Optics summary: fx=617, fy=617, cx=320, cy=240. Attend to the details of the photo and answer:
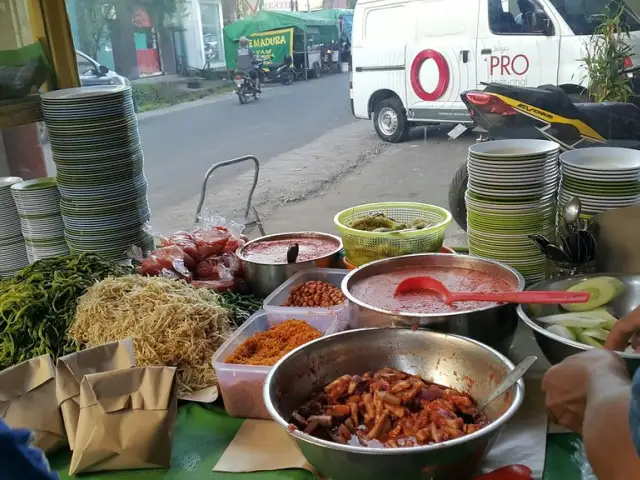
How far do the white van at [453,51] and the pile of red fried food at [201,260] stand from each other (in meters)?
3.64

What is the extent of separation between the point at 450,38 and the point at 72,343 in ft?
18.6

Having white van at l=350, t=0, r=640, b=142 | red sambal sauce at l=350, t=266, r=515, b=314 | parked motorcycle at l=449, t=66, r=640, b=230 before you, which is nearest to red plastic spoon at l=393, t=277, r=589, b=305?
red sambal sauce at l=350, t=266, r=515, b=314

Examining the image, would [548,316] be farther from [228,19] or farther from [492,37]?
[228,19]

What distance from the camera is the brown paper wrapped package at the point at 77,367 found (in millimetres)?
1254

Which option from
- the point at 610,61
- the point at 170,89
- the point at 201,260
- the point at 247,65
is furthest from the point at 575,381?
the point at 170,89

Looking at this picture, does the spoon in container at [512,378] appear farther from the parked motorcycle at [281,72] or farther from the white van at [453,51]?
the parked motorcycle at [281,72]

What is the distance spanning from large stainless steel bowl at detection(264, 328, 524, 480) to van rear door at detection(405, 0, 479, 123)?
18.0 ft

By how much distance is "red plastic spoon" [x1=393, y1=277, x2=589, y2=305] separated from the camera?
127cm

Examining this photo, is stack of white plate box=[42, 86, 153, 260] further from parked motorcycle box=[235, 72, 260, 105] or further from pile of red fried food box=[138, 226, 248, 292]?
parked motorcycle box=[235, 72, 260, 105]

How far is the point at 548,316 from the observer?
1318mm

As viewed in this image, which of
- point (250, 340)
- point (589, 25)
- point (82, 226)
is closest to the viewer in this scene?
point (250, 340)

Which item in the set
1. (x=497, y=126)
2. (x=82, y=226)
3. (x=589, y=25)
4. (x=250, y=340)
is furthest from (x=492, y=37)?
(x=250, y=340)

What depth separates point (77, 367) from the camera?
1.30m

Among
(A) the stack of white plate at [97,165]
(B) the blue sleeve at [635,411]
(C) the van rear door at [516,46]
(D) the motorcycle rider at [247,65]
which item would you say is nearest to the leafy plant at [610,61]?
(C) the van rear door at [516,46]
